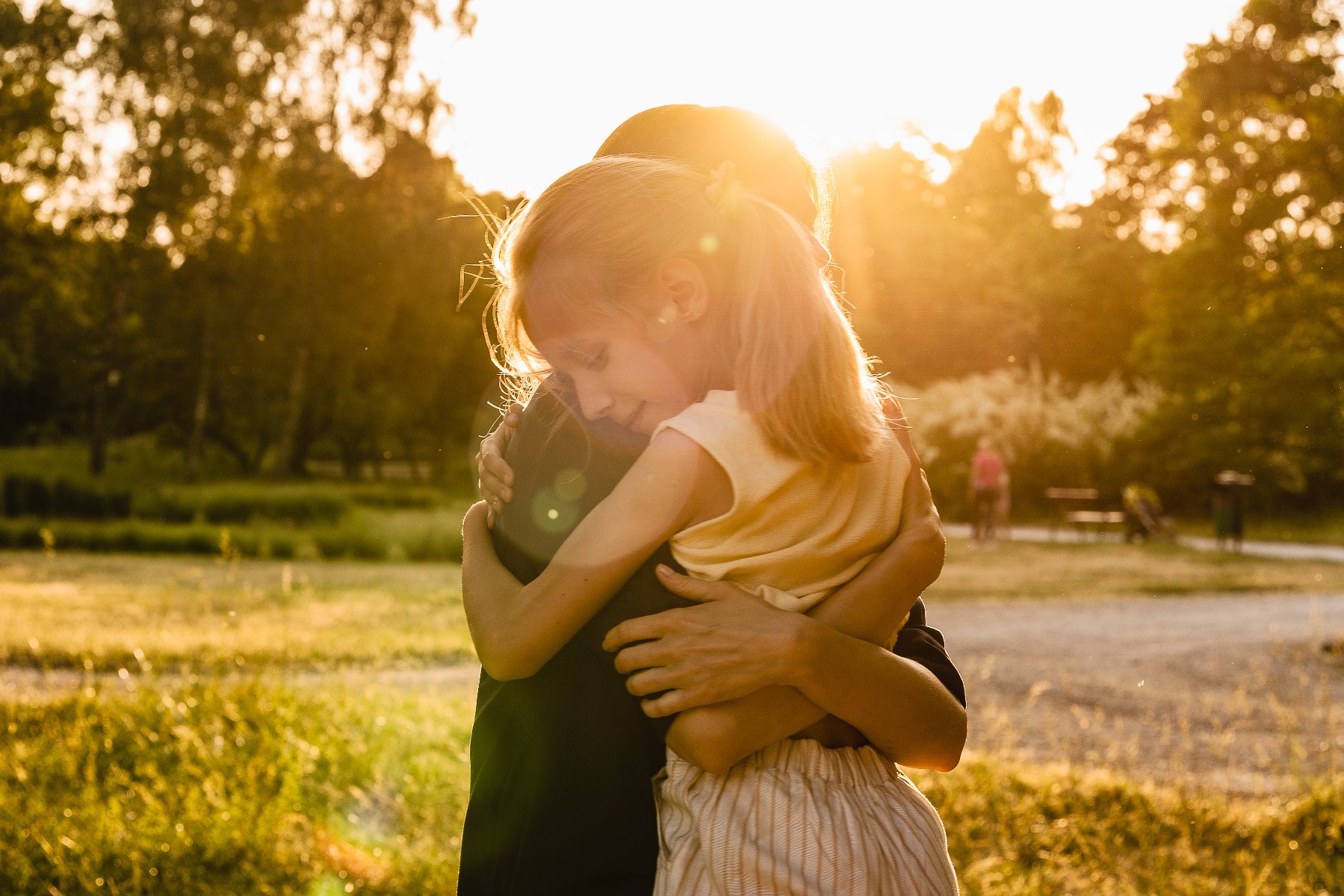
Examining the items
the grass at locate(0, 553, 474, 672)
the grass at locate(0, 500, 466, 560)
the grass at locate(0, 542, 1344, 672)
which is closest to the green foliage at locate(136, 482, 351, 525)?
the grass at locate(0, 500, 466, 560)

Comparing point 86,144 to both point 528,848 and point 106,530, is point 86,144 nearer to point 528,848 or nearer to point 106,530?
point 106,530

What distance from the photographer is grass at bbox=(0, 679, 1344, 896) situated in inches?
143

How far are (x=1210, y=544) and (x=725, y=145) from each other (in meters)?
22.3

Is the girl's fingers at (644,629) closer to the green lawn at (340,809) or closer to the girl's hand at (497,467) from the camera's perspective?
the girl's hand at (497,467)

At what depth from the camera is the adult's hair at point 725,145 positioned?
1.72m

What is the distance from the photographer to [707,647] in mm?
1376

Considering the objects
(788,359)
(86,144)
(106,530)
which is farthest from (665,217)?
(86,144)

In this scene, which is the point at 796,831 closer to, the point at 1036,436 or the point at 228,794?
the point at 228,794

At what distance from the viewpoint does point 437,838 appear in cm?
408

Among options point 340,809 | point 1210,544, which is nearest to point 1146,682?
point 340,809

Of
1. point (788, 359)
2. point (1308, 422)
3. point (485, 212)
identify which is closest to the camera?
point (788, 359)

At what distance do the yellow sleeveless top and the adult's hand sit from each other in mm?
41

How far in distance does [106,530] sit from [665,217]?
1999 centimetres

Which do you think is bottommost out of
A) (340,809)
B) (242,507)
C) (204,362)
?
(242,507)
